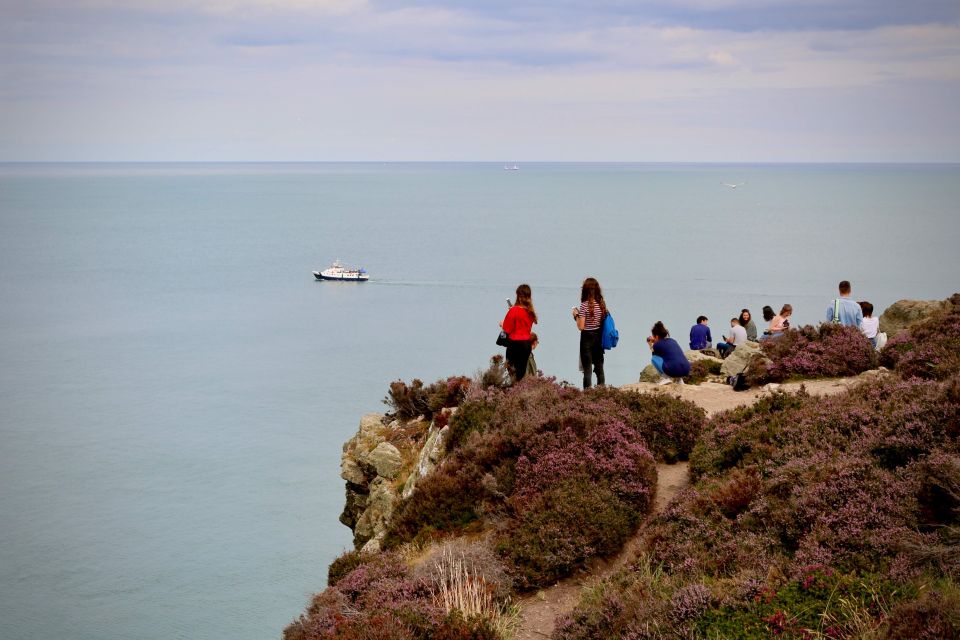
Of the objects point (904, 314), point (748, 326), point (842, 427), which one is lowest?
point (842, 427)

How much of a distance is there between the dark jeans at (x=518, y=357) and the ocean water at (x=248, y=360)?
21.9 meters

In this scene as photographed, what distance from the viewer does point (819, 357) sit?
1730 cm

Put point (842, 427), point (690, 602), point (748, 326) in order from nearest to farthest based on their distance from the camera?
1. point (690, 602)
2. point (842, 427)
3. point (748, 326)

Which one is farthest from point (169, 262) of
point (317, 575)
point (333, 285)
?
point (317, 575)

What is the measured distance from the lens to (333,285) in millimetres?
110438

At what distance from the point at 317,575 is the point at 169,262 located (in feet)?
376

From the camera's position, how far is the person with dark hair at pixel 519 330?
15523 millimetres

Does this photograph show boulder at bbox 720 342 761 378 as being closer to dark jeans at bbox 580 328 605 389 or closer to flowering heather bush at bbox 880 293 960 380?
flowering heather bush at bbox 880 293 960 380

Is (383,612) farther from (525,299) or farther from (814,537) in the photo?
(525,299)

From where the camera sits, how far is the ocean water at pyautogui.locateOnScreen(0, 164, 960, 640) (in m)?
40.2

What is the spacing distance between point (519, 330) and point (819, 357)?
629 centimetres

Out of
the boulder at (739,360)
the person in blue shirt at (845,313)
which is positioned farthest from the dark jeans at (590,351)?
→ the person in blue shirt at (845,313)

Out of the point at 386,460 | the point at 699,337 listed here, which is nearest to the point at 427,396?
the point at 386,460

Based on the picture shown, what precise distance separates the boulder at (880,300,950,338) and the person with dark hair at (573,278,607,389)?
962 cm
